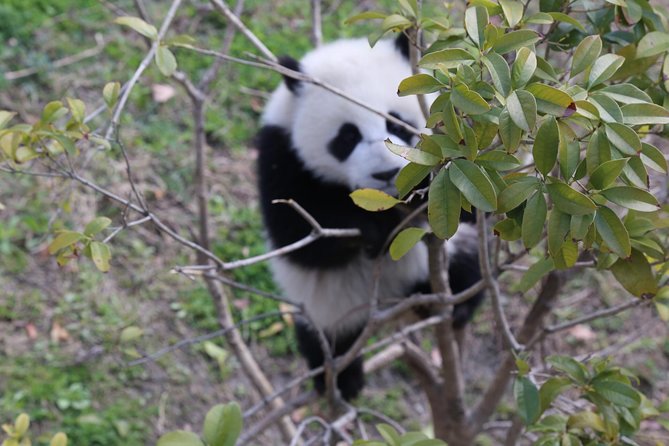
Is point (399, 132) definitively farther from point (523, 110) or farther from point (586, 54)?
point (523, 110)

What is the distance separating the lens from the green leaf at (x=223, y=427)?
123cm

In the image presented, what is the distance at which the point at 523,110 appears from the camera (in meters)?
0.92

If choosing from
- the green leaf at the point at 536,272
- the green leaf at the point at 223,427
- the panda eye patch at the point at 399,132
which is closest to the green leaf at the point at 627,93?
the green leaf at the point at 536,272

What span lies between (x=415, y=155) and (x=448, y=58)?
16 cm

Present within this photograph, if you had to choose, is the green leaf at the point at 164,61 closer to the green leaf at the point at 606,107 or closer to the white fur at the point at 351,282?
the green leaf at the point at 606,107

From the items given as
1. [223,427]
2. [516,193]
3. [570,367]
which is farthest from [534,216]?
[223,427]

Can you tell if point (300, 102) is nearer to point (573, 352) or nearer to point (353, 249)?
point (353, 249)

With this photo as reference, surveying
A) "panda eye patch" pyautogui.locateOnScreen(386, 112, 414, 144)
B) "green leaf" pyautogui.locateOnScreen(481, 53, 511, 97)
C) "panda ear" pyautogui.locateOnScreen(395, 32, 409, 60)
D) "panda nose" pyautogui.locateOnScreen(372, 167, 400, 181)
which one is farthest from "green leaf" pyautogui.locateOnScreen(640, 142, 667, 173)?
"panda ear" pyautogui.locateOnScreen(395, 32, 409, 60)

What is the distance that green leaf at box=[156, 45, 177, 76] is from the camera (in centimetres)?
148

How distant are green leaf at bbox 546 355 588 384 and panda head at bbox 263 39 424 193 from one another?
107 cm

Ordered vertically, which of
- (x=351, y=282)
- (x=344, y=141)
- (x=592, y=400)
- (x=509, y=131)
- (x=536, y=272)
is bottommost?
(x=351, y=282)

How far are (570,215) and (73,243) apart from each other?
0.90m

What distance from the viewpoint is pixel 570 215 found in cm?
97

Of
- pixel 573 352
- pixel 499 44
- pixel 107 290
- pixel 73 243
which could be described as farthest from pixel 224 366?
pixel 499 44
